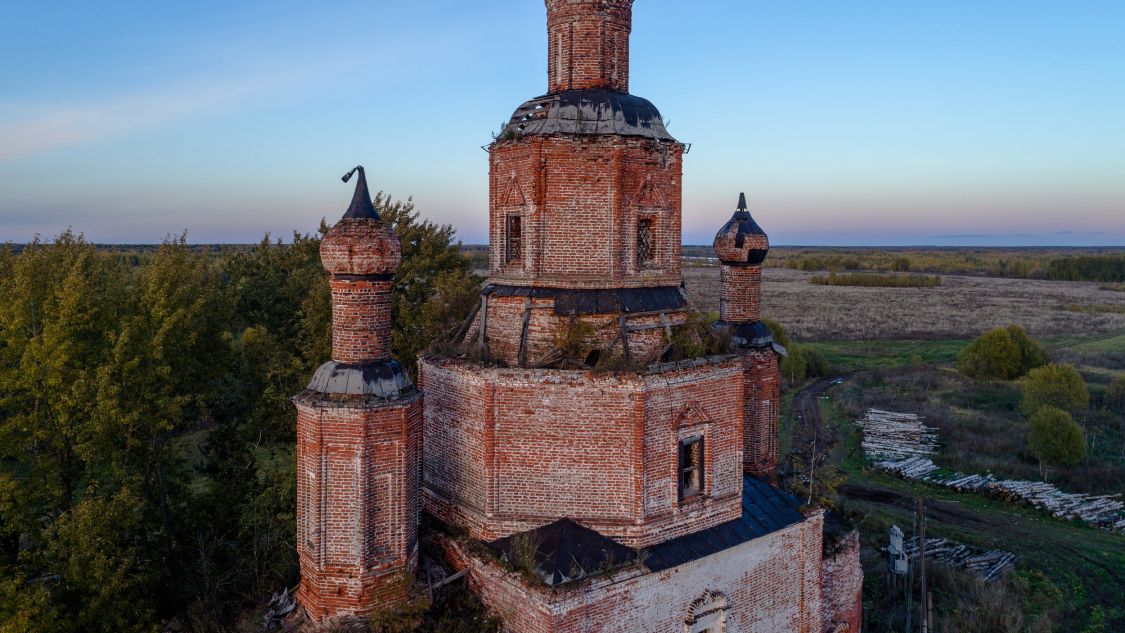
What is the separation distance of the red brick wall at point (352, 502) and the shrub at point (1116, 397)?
133 ft

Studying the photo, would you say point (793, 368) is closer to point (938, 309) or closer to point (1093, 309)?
point (938, 309)

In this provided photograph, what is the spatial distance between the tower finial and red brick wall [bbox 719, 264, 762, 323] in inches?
318

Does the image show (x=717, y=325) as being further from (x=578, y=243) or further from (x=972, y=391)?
(x=972, y=391)

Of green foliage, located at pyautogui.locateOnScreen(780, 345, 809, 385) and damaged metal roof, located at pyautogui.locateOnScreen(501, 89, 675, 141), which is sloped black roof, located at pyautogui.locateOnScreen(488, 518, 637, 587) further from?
green foliage, located at pyautogui.locateOnScreen(780, 345, 809, 385)

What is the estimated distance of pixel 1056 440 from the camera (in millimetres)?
26484

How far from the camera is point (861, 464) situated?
2878 centimetres

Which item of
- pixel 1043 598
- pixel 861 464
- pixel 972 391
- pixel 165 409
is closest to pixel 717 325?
pixel 1043 598

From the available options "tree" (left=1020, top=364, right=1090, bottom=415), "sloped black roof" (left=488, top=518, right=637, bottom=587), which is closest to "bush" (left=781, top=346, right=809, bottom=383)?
"tree" (left=1020, top=364, right=1090, bottom=415)

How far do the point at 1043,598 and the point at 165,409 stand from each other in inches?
900

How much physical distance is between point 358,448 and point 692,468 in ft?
17.8

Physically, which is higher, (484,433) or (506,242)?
(506,242)

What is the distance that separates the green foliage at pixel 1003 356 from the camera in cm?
4169

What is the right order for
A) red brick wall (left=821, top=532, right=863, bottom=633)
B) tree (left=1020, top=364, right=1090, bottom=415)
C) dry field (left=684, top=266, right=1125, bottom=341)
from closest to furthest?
red brick wall (left=821, top=532, right=863, bottom=633) → tree (left=1020, top=364, right=1090, bottom=415) → dry field (left=684, top=266, right=1125, bottom=341)

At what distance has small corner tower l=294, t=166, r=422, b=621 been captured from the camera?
31.4 feet
